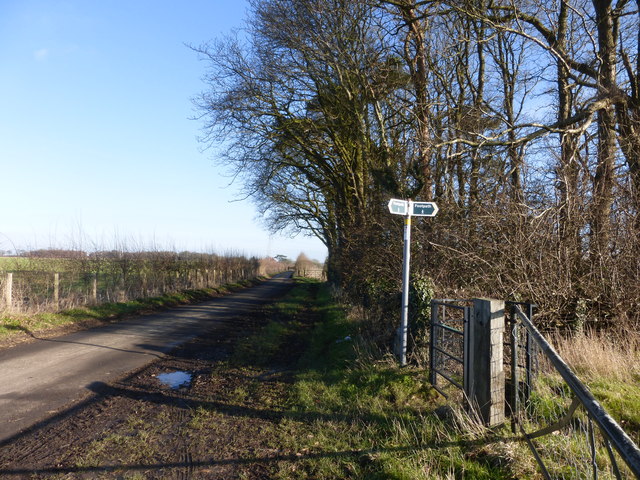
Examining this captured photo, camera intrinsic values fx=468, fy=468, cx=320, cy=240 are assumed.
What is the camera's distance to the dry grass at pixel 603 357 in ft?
20.1

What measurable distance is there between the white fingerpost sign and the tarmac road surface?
4.90m

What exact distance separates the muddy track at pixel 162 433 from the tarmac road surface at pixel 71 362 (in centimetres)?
36

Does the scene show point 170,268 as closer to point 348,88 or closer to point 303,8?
point 348,88

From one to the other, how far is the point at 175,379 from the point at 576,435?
6405 millimetres

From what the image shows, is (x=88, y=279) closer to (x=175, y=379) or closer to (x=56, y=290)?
(x=56, y=290)

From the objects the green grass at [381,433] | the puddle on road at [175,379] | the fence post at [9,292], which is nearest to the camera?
the green grass at [381,433]

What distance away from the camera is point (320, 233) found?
3400 cm

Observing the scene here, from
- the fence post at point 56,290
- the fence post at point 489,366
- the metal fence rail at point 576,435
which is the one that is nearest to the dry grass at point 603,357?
the metal fence rail at point 576,435

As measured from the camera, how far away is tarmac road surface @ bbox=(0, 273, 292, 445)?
252 inches

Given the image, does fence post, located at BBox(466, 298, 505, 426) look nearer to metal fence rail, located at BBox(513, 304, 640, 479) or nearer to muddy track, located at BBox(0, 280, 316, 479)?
metal fence rail, located at BBox(513, 304, 640, 479)

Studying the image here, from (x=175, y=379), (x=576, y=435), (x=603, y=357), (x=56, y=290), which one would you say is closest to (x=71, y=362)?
(x=175, y=379)

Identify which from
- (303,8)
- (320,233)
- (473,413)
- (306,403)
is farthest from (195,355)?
(320,233)

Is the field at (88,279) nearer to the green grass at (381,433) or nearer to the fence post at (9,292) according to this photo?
the fence post at (9,292)

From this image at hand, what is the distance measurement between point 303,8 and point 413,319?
1068cm
